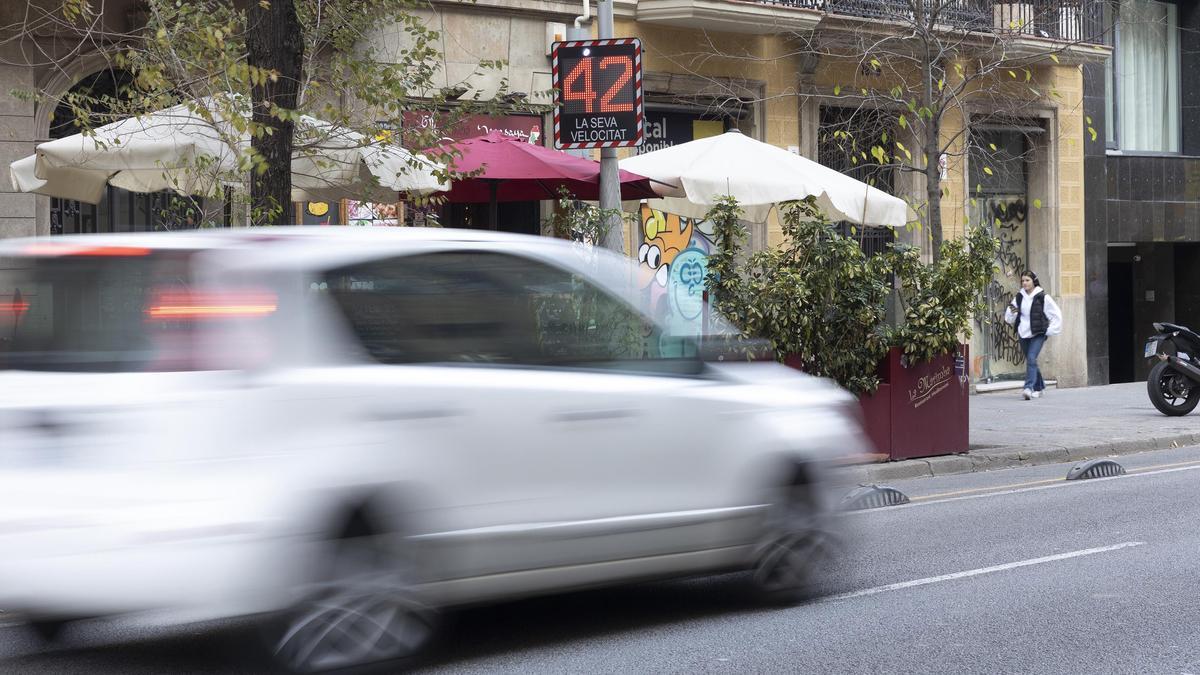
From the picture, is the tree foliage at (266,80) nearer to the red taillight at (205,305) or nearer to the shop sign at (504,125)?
the shop sign at (504,125)

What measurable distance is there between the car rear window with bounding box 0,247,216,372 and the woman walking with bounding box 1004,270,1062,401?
686 inches

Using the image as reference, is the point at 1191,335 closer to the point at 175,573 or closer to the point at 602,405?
the point at 602,405

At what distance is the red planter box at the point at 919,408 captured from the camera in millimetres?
13172

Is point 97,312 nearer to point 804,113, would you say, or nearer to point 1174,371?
point 1174,371

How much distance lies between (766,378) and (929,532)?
9.85 ft

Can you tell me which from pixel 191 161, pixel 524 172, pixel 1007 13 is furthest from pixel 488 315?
pixel 1007 13

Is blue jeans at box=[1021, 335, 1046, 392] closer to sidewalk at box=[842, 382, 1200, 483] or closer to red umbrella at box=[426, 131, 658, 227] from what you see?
sidewalk at box=[842, 382, 1200, 483]

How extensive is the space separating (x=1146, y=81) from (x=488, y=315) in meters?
23.4

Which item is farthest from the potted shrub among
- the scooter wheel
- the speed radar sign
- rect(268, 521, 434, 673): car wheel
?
rect(268, 521, 434, 673): car wheel

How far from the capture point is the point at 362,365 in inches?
219

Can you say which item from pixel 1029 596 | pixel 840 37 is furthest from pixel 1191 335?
pixel 1029 596

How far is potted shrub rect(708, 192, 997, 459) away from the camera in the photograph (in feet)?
41.3

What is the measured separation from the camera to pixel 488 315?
5984 millimetres

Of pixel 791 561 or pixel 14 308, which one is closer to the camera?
pixel 14 308
